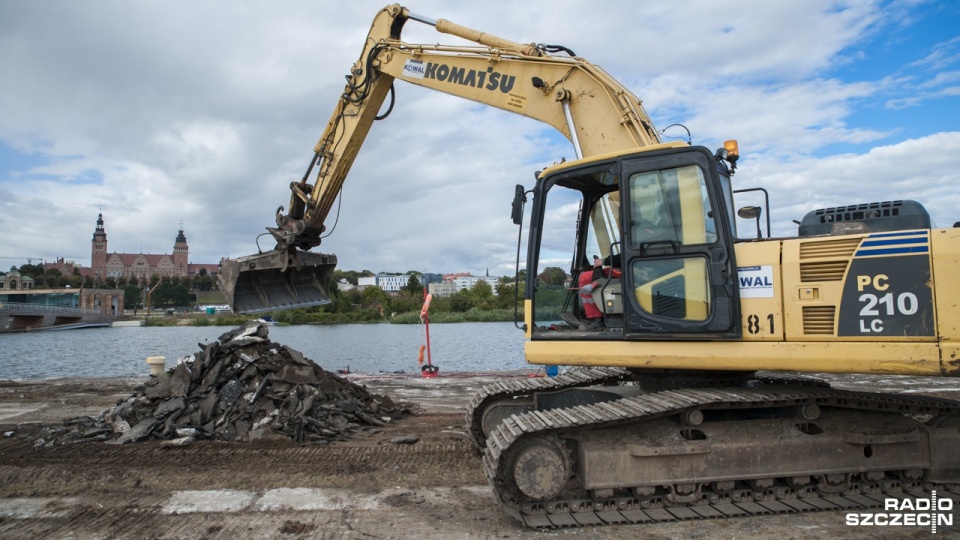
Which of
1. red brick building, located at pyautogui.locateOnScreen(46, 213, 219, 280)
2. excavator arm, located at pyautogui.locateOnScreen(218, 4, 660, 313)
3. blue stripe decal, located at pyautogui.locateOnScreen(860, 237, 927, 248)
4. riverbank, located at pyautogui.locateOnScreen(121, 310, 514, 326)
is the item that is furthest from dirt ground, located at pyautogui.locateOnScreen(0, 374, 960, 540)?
red brick building, located at pyautogui.locateOnScreen(46, 213, 219, 280)

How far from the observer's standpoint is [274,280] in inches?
333

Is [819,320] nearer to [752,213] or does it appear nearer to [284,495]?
[752,213]

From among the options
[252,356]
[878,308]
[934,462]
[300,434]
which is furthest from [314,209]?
[934,462]

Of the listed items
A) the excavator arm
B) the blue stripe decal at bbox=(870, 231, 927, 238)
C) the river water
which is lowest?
the river water

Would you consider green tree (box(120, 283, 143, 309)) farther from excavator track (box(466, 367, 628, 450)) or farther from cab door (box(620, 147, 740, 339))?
cab door (box(620, 147, 740, 339))

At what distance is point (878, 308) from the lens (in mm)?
4133

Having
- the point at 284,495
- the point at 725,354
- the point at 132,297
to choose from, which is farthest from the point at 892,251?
the point at 132,297

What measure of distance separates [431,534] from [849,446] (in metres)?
3.08

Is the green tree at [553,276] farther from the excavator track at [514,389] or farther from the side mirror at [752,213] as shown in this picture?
the side mirror at [752,213]

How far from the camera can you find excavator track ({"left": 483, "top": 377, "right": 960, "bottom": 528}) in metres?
4.18

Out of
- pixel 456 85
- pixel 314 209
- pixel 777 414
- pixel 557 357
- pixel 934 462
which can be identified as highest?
pixel 456 85

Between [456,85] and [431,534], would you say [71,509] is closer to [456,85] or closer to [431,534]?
[431,534]

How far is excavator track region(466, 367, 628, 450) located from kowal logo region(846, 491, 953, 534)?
2.27m

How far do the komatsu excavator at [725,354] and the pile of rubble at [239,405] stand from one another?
3399mm
